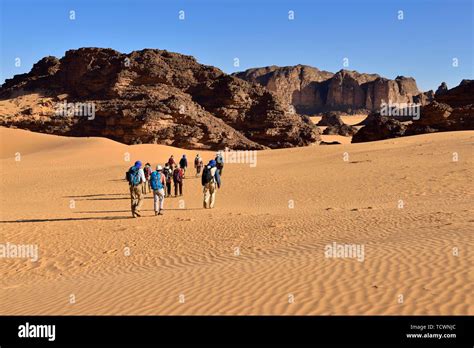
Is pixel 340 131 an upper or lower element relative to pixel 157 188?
upper

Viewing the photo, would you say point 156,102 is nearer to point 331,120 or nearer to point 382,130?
point 382,130

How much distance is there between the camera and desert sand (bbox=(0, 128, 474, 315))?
5.68 meters

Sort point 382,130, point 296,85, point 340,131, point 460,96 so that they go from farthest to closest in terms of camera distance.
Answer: point 296,85 < point 340,131 < point 460,96 < point 382,130

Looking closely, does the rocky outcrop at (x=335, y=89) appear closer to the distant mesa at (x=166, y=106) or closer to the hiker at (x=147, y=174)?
the distant mesa at (x=166, y=106)

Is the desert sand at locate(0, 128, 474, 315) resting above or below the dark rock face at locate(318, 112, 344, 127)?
below

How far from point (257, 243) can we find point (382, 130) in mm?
36076

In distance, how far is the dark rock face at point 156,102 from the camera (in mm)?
40406

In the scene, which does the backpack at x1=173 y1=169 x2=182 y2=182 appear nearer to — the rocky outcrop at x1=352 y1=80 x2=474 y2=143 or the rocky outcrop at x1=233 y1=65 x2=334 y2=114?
the rocky outcrop at x1=352 y1=80 x2=474 y2=143

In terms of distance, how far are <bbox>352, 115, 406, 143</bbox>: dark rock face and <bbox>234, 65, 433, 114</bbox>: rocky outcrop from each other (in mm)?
68502

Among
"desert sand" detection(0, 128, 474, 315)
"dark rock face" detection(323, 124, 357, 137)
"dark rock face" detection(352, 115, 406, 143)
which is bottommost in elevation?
"desert sand" detection(0, 128, 474, 315)

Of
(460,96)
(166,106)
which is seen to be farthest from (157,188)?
(460,96)

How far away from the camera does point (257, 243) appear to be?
9.91 metres

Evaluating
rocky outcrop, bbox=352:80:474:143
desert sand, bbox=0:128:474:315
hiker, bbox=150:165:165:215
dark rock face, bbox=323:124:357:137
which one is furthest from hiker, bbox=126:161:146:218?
dark rock face, bbox=323:124:357:137
